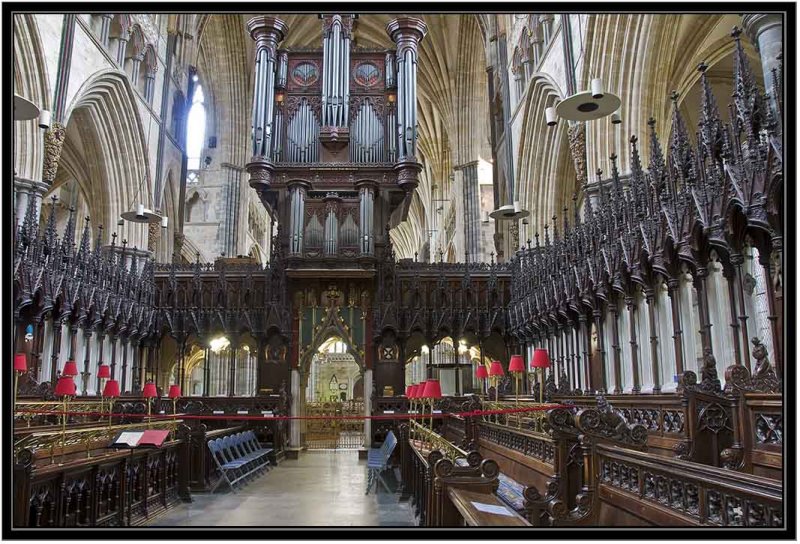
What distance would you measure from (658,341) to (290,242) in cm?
1060

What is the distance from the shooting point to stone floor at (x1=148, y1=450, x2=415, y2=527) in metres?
7.28

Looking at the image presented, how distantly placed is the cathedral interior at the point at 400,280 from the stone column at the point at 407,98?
83 mm

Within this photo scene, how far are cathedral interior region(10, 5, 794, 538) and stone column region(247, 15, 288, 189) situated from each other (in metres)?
0.09

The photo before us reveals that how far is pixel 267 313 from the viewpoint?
59.2 feet

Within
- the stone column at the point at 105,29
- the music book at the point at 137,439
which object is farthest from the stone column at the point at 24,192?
the music book at the point at 137,439

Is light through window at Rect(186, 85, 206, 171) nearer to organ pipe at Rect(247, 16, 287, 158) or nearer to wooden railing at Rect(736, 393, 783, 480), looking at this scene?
organ pipe at Rect(247, 16, 287, 158)

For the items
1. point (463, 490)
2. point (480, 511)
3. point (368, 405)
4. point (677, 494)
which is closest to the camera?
point (677, 494)

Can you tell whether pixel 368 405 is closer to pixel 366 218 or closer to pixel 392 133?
pixel 366 218

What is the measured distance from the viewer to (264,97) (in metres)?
19.8

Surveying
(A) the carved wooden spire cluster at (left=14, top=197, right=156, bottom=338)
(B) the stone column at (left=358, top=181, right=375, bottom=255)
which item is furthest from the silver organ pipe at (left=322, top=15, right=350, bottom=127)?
(A) the carved wooden spire cluster at (left=14, top=197, right=156, bottom=338)

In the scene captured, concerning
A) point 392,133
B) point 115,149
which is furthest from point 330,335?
point 115,149

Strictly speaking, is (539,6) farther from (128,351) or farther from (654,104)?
(128,351)

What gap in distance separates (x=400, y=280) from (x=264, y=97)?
688 centimetres

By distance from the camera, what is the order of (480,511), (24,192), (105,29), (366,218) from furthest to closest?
(366,218) < (105,29) < (24,192) < (480,511)
